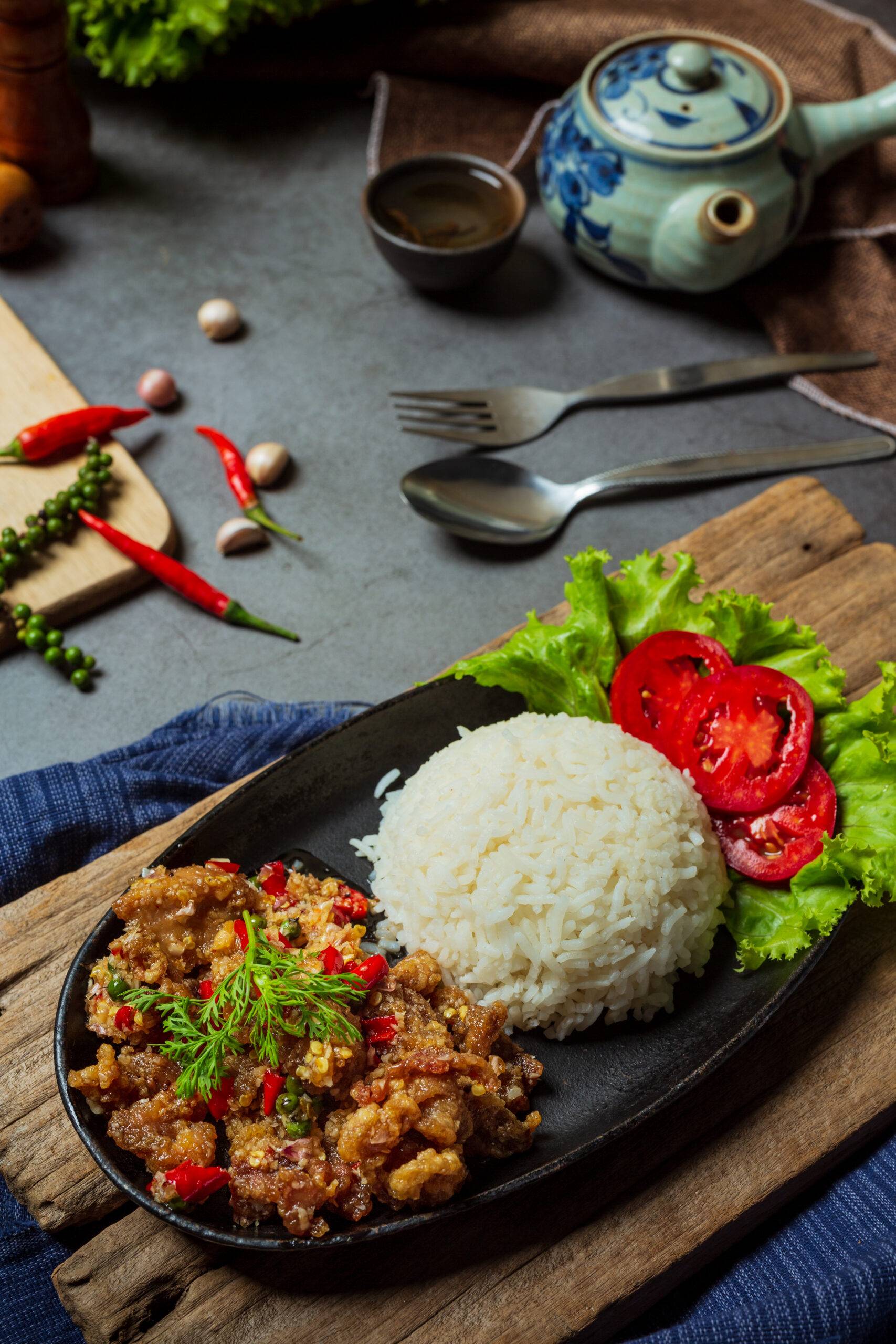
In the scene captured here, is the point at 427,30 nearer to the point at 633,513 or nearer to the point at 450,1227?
the point at 633,513

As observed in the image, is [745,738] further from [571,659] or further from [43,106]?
[43,106]

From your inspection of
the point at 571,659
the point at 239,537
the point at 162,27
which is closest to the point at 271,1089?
the point at 571,659

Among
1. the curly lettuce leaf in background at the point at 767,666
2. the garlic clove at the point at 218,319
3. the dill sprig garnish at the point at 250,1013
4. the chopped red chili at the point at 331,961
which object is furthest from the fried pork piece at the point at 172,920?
the garlic clove at the point at 218,319

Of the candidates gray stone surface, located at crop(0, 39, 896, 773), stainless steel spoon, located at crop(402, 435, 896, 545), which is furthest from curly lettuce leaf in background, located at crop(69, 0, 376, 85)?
stainless steel spoon, located at crop(402, 435, 896, 545)

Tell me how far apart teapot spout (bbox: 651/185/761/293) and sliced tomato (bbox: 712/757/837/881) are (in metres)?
2.62

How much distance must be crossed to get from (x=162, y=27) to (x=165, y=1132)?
5.19 metres

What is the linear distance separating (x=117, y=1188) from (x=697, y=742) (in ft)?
7.36

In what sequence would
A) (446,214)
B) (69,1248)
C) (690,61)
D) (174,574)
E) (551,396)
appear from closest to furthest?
(69,1248), (174,574), (690,61), (551,396), (446,214)

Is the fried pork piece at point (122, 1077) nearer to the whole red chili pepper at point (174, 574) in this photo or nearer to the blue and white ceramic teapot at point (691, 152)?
the whole red chili pepper at point (174, 574)

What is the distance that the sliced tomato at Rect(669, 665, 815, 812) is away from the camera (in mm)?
3900

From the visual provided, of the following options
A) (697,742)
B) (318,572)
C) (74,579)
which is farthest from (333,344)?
(697,742)

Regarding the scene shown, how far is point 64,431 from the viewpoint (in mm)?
5125

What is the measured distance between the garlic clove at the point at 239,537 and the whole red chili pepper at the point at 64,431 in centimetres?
68

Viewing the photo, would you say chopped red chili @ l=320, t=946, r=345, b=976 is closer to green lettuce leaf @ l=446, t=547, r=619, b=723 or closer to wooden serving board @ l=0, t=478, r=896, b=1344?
wooden serving board @ l=0, t=478, r=896, b=1344
